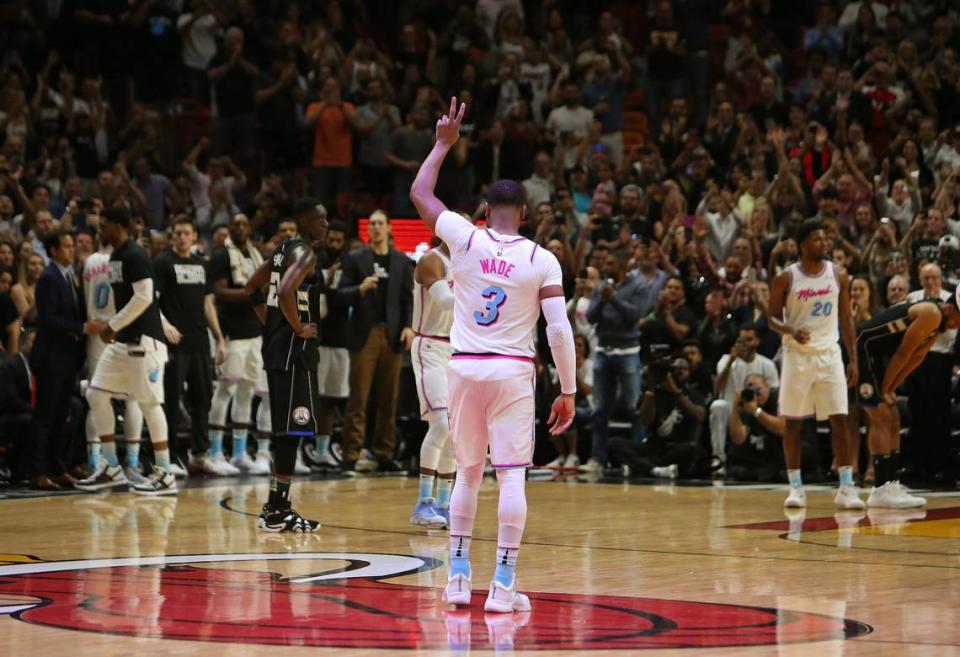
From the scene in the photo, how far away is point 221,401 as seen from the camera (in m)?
16.2

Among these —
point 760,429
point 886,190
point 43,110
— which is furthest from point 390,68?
point 760,429

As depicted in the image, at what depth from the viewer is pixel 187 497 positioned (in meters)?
13.6

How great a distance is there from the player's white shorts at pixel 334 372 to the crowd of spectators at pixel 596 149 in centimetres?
146

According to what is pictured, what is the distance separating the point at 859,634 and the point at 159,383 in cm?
826

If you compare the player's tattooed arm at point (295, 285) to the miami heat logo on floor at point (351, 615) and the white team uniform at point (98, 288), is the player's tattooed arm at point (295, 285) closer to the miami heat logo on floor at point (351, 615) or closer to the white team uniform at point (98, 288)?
the miami heat logo on floor at point (351, 615)

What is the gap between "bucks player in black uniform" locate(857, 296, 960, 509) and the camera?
12.5 metres

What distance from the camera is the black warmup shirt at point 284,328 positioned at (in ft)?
35.5

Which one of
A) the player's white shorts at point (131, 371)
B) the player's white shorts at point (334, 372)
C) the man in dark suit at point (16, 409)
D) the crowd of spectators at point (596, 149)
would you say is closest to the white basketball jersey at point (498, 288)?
the player's white shorts at point (131, 371)

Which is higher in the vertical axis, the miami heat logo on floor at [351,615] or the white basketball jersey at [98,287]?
the white basketball jersey at [98,287]

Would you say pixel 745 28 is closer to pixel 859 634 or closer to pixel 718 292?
pixel 718 292

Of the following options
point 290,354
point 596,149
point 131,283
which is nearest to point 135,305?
point 131,283

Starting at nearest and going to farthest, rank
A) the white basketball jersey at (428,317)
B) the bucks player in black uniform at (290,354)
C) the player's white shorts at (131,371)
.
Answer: the bucks player in black uniform at (290,354) → the white basketball jersey at (428,317) → the player's white shorts at (131,371)

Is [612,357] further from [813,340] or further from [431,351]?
[431,351]

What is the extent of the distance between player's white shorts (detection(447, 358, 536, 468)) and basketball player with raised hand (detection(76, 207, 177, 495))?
20.6ft
